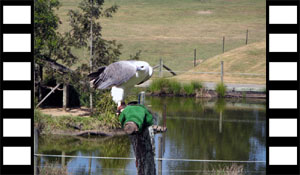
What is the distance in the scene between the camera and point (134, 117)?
404 centimetres

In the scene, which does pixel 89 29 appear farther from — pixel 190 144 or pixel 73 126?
pixel 190 144

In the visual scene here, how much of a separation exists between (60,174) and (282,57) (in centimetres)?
464

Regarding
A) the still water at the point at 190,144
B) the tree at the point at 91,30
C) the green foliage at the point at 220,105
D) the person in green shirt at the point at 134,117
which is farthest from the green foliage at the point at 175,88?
the person in green shirt at the point at 134,117

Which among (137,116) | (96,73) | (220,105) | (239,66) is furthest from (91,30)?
(239,66)

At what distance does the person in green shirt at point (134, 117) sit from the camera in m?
3.97

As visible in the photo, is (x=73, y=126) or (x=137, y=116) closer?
(x=137, y=116)

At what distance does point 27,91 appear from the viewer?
19.7 feet

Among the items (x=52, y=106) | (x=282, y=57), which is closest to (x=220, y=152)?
(x=52, y=106)

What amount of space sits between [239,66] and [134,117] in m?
29.0

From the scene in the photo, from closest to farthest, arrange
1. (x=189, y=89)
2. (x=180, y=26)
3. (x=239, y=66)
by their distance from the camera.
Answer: (x=189, y=89) → (x=239, y=66) → (x=180, y=26)

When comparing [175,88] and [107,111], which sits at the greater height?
[175,88]

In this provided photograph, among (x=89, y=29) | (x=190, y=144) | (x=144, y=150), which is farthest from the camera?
(x=89, y=29)

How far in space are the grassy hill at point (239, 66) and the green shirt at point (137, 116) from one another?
25.5 m

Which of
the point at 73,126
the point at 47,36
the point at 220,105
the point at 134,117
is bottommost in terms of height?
the point at 73,126
